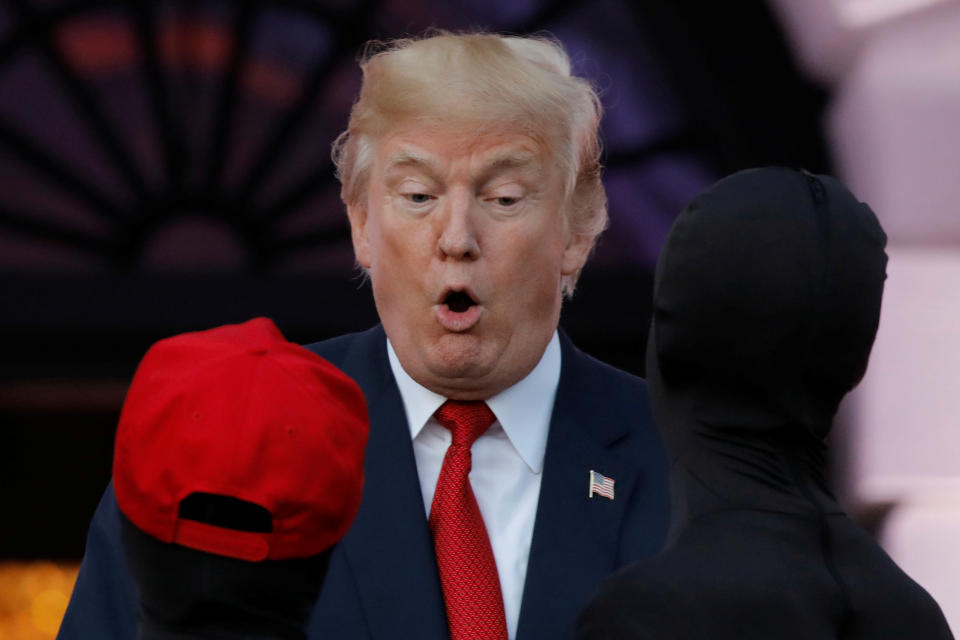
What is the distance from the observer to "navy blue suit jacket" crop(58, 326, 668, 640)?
7.59 ft

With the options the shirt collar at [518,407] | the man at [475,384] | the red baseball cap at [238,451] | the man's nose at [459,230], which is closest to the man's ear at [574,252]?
the man at [475,384]

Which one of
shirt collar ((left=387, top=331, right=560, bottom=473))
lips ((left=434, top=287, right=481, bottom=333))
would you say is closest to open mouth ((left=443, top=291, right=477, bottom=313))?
lips ((left=434, top=287, right=481, bottom=333))

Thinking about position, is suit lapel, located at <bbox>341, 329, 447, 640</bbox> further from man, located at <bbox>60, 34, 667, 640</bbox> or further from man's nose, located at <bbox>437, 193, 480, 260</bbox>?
man's nose, located at <bbox>437, 193, 480, 260</bbox>

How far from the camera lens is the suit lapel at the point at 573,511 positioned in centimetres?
239

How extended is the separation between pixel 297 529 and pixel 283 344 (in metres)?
0.19

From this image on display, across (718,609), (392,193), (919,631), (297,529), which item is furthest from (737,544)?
(392,193)

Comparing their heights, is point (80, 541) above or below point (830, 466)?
below

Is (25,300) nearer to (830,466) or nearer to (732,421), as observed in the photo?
(830,466)

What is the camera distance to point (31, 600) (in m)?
6.51

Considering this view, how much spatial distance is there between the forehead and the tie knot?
1.18ft

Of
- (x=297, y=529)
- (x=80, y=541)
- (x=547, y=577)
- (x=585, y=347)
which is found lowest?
(x=80, y=541)

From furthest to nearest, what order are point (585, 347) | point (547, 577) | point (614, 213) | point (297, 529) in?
point (585, 347) < point (614, 213) < point (547, 577) < point (297, 529)

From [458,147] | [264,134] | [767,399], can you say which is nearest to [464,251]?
[458,147]

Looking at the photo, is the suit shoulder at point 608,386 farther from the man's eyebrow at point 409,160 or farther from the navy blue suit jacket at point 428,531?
the man's eyebrow at point 409,160
